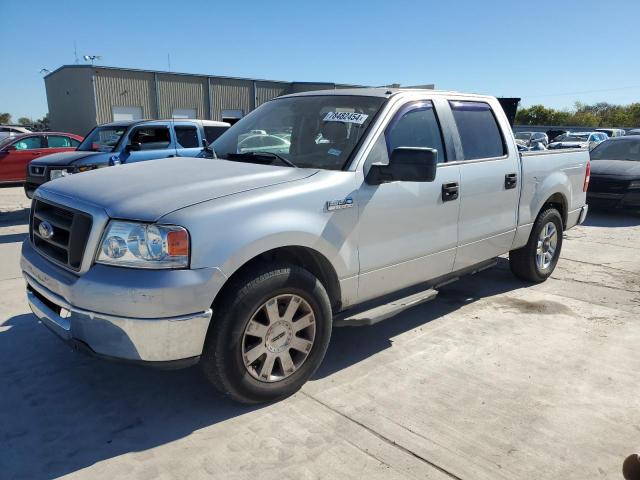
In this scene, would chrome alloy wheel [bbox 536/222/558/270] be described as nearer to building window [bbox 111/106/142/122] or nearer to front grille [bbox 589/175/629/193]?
front grille [bbox 589/175/629/193]

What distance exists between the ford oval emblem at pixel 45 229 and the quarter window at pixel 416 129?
226cm

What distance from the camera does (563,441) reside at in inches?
110

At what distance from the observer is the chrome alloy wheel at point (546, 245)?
5488 millimetres

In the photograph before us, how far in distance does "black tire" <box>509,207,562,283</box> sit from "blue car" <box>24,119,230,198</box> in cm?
665

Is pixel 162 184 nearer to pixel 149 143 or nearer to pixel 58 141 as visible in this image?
pixel 149 143

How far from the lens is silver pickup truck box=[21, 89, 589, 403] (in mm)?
2602

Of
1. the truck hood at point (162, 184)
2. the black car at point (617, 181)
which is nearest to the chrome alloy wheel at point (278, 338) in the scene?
the truck hood at point (162, 184)

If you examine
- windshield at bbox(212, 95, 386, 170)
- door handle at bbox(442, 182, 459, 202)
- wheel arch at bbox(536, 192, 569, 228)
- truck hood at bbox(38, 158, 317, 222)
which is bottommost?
wheel arch at bbox(536, 192, 569, 228)

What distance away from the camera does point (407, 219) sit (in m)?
3.64

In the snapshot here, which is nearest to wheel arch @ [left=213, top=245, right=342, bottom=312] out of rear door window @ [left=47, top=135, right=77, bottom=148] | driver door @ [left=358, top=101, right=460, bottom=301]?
driver door @ [left=358, top=101, right=460, bottom=301]

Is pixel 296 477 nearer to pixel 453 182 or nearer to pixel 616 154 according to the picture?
pixel 453 182

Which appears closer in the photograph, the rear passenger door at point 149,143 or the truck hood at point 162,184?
the truck hood at point 162,184

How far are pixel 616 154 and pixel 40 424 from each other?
1215 centimetres

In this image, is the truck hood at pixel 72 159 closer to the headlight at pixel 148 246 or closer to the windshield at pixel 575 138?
the headlight at pixel 148 246
